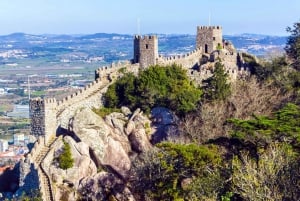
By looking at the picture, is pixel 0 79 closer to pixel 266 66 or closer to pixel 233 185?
pixel 266 66

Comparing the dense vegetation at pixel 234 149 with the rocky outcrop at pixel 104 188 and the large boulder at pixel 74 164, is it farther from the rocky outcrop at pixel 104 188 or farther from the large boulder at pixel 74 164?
the large boulder at pixel 74 164

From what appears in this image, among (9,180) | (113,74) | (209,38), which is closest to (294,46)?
(209,38)

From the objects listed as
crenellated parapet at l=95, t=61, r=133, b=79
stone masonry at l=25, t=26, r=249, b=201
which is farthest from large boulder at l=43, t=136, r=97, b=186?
crenellated parapet at l=95, t=61, r=133, b=79

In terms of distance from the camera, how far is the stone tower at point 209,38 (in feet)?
130

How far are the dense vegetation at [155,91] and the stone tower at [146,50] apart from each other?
1302mm

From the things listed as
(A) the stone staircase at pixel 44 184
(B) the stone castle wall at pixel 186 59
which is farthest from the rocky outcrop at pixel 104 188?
(B) the stone castle wall at pixel 186 59

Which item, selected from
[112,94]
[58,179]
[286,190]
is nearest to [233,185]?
[286,190]

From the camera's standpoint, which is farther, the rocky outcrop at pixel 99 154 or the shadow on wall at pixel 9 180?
the shadow on wall at pixel 9 180

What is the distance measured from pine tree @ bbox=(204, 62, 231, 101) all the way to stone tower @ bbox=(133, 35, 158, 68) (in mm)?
3392

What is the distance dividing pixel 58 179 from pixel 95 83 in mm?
7832

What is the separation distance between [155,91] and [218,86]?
128 inches

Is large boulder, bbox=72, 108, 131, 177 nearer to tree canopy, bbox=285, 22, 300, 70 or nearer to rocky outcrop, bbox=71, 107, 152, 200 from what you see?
rocky outcrop, bbox=71, 107, 152, 200

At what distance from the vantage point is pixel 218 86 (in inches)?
1289

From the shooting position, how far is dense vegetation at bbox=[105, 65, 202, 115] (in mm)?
32094
